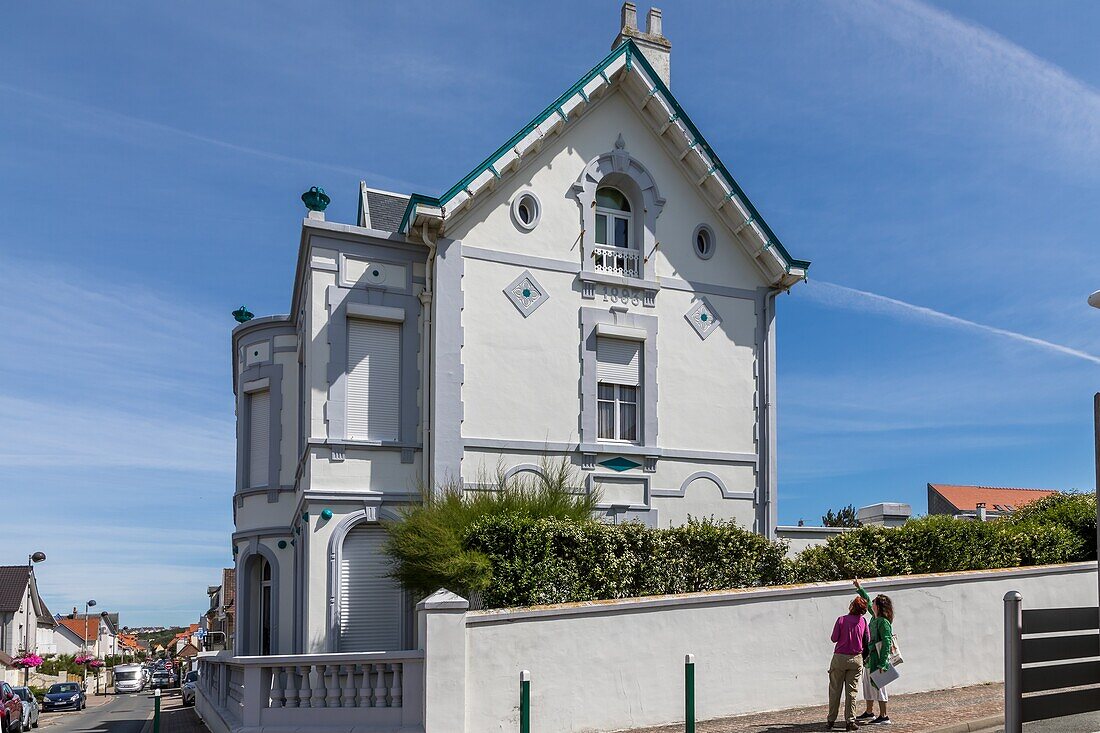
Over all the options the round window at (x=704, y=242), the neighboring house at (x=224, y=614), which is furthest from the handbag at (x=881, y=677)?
the neighboring house at (x=224, y=614)

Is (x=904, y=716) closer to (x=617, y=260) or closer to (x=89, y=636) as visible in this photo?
(x=617, y=260)

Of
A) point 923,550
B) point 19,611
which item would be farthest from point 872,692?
point 19,611

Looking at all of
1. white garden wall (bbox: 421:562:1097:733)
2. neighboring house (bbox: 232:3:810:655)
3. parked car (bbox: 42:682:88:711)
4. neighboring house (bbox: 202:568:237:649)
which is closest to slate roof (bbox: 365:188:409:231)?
neighboring house (bbox: 232:3:810:655)

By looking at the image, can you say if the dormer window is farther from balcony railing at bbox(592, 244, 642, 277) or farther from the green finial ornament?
the green finial ornament

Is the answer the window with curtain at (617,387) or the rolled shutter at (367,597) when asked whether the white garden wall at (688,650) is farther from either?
the window with curtain at (617,387)

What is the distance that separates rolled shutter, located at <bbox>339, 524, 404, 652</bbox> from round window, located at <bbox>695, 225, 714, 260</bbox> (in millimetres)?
8533

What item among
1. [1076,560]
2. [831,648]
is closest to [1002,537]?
[1076,560]

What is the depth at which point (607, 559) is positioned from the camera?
14328 mm

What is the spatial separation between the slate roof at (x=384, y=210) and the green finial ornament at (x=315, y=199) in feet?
8.14

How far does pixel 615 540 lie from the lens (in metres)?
14.4

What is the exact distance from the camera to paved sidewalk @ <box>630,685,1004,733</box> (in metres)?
12.3

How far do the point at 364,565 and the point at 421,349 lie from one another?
3955mm

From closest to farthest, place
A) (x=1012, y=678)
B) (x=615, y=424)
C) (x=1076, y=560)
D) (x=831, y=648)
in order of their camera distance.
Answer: (x=1012, y=678), (x=831, y=648), (x=1076, y=560), (x=615, y=424)

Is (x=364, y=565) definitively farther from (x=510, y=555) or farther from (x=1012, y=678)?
(x=1012, y=678)
